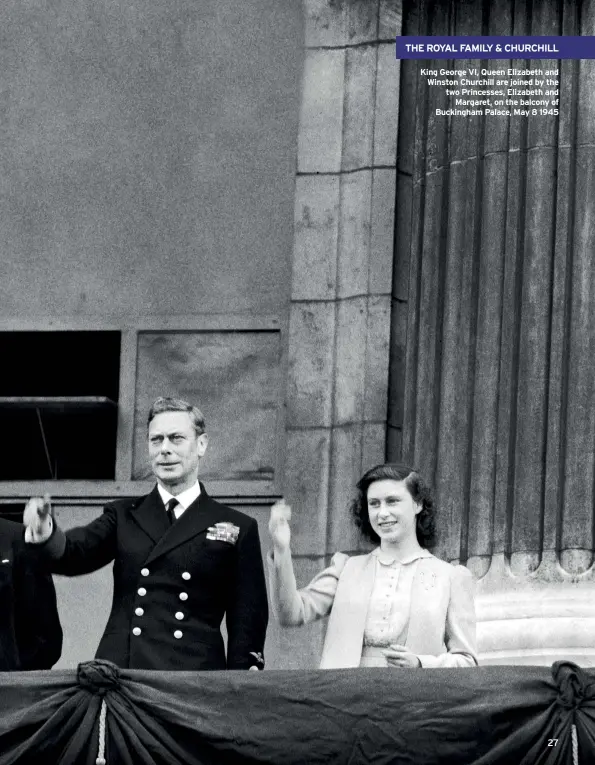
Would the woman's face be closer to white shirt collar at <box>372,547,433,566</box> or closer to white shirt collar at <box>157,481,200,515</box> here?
white shirt collar at <box>372,547,433,566</box>

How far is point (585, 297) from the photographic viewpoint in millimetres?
13836

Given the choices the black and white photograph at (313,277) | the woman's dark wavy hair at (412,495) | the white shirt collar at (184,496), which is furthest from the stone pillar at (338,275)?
the white shirt collar at (184,496)

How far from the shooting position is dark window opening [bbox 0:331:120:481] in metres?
14.9

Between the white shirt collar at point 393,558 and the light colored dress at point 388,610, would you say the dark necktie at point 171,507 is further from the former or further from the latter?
the white shirt collar at point 393,558

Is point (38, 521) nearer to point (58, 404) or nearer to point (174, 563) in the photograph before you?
point (174, 563)

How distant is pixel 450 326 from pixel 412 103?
1.60 meters

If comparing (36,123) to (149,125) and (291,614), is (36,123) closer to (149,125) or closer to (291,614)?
(149,125)

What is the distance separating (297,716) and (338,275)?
4684mm

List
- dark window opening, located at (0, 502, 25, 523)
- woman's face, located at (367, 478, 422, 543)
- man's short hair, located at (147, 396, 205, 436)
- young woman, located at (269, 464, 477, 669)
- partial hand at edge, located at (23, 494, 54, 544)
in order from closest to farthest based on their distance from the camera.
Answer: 1. partial hand at edge, located at (23, 494, 54, 544)
2. young woman, located at (269, 464, 477, 669)
3. woman's face, located at (367, 478, 422, 543)
4. man's short hair, located at (147, 396, 205, 436)
5. dark window opening, located at (0, 502, 25, 523)

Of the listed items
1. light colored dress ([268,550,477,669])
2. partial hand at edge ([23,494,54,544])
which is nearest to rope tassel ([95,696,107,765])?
partial hand at edge ([23,494,54,544])

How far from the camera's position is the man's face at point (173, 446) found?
37.0 ft

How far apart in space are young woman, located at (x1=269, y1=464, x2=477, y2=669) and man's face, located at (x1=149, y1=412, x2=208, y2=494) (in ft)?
2.25

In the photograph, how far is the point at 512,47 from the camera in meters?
14.5

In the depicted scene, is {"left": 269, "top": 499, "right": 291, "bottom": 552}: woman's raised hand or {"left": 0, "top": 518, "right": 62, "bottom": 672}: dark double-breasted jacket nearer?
{"left": 269, "top": 499, "right": 291, "bottom": 552}: woman's raised hand
